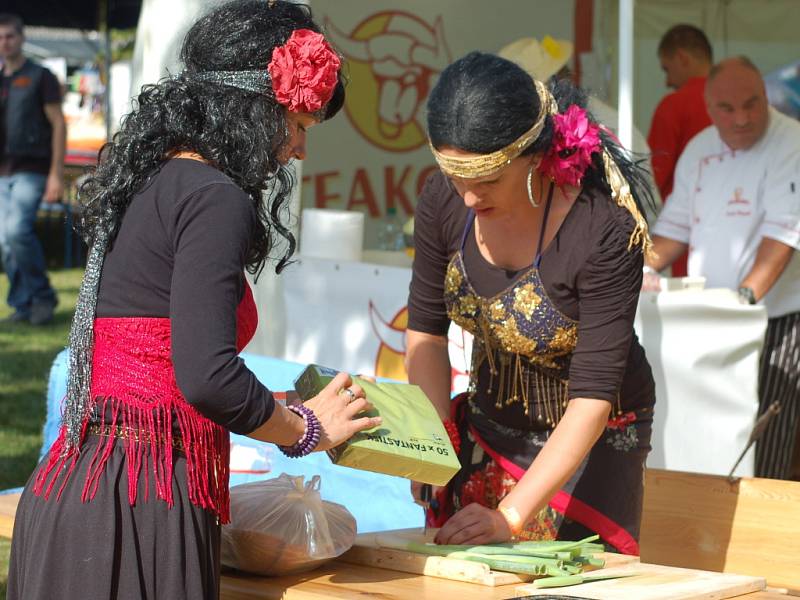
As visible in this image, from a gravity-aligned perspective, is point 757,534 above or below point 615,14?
below

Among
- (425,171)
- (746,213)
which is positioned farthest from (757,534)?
(425,171)

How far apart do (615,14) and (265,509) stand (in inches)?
258

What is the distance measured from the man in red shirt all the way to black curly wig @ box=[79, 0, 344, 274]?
3931 mm

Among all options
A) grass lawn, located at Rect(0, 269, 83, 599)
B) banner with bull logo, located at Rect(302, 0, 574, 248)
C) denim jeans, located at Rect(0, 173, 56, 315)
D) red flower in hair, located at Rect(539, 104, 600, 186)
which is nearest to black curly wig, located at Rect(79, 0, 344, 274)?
red flower in hair, located at Rect(539, 104, 600, 186)

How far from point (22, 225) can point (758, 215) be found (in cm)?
537

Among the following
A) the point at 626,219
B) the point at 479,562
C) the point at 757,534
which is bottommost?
the point at 757,534

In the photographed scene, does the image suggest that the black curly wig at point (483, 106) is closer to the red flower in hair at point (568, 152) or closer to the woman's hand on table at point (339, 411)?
the red flower in hair at point (568, 152)

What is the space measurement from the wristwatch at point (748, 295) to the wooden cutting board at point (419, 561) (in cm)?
212

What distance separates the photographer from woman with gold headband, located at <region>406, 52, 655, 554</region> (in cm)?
209

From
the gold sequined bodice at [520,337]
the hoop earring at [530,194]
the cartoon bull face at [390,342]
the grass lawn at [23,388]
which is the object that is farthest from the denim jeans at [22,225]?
the hoop earring at [530,194]

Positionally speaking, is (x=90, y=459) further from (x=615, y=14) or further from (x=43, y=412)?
(x=615, y=14)

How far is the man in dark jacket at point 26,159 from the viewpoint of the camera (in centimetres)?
794

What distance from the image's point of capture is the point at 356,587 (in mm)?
1856

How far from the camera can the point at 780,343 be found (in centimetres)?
437
